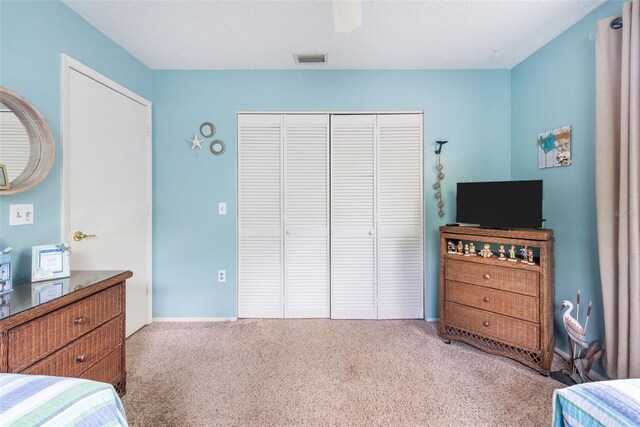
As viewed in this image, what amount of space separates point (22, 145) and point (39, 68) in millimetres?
505

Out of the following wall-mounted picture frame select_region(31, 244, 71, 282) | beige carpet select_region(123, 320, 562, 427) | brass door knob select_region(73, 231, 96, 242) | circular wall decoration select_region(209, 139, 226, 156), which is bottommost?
beige carpet select_region(123, 320, 562, 427)

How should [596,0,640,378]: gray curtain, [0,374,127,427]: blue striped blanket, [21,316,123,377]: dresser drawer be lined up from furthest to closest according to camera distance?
[596,0,640,378]: gray curtain
[21,316,123,377]: dresser drawer
[0,374,127,427]: blue striped blanket

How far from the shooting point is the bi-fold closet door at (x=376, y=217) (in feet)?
8.30

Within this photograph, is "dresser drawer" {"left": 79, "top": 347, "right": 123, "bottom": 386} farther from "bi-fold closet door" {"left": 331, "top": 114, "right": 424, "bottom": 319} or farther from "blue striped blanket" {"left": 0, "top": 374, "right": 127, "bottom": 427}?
"bi-fold closet door" {"left": 331, "top": 114, "right": 424, "bottom": 319}

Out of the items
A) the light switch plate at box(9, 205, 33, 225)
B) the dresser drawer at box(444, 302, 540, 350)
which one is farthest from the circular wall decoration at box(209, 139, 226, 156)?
the dresser drawer at box(444, 302, 540, 350)

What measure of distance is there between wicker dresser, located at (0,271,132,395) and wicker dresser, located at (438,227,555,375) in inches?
90.5

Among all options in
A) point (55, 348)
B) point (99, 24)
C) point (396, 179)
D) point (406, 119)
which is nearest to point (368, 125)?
point (406, 119)

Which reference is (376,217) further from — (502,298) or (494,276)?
(502,298)

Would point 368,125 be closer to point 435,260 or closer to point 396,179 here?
point 396,179

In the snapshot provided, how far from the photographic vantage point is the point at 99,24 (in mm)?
1890

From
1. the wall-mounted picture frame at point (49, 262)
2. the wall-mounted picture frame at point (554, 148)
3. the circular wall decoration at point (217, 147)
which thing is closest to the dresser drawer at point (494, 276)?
the wall-mounted picture frame at point (554, 148)

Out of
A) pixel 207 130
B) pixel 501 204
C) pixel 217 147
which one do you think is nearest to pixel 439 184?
pixel 501 204

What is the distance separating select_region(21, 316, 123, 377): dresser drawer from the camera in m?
1.13

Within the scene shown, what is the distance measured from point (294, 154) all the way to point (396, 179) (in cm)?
103
